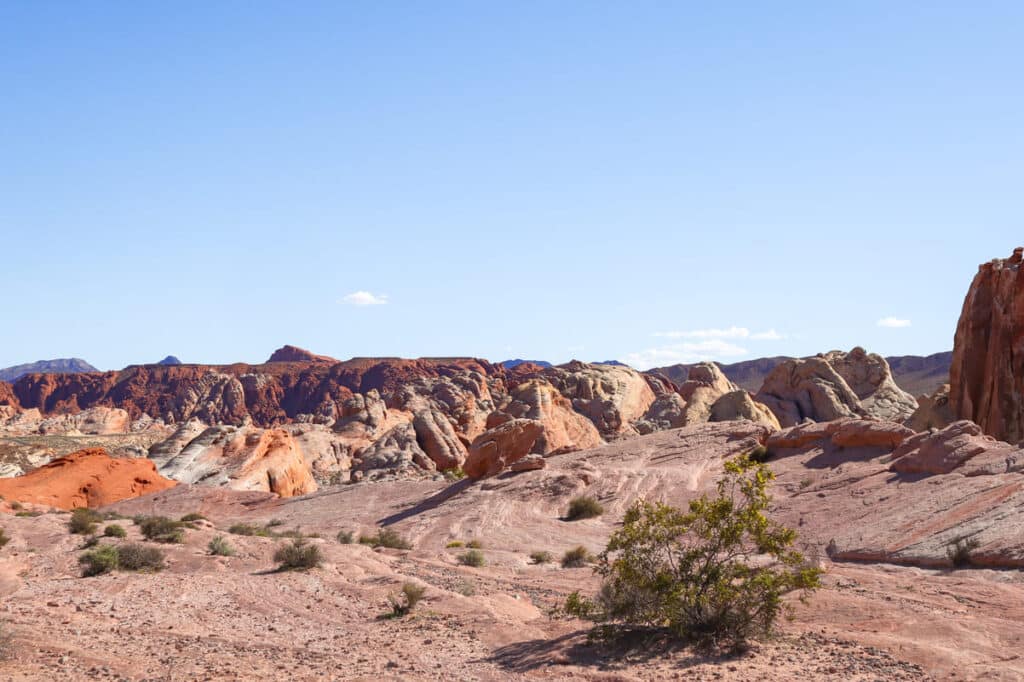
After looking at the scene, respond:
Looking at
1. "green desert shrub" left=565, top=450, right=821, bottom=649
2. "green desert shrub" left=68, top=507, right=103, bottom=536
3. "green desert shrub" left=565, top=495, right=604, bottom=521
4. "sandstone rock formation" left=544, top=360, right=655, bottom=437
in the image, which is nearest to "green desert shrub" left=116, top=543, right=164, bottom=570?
"green desert shrub" left=68, top=507, right=103, bottom=536

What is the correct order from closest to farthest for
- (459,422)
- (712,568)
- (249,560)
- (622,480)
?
1. (712,568)
2. (249,560)
3. (622,480)
4. (459,422)

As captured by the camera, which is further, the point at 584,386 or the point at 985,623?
the point at 584,386

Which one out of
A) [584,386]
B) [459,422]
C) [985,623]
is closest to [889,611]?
[985,623]

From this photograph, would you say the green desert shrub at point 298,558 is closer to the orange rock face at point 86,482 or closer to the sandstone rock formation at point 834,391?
the orange rock face at point 86,482

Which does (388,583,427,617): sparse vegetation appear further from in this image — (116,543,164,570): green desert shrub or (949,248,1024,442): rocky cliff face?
(949,248,1024,442): rocky cliff face

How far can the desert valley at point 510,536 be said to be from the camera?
40.1 ft

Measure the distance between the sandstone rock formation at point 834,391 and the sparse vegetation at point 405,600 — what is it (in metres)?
40.2

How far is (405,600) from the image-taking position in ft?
51.0

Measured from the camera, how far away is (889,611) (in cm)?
1402

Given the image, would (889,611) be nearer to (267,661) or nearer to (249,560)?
(267,661)

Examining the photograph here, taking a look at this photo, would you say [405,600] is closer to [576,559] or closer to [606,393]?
[576,559]

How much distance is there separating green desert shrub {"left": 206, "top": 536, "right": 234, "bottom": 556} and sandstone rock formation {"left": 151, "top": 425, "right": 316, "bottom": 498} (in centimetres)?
2294

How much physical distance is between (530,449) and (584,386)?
3694 centimetres

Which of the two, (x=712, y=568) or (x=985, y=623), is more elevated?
(x=712, y=568)
